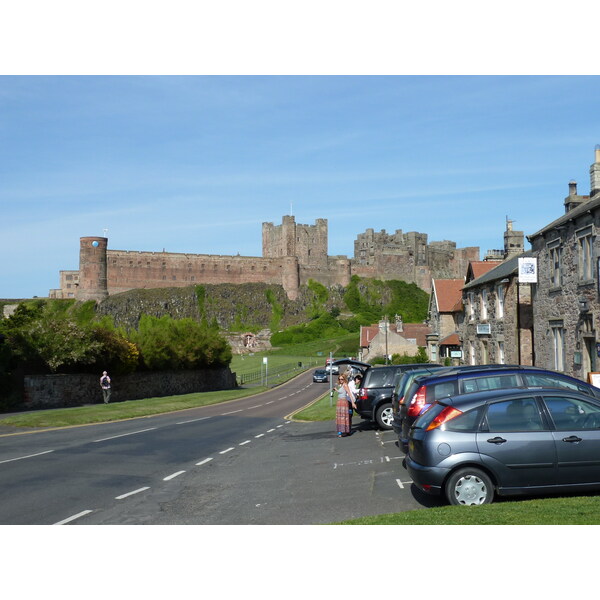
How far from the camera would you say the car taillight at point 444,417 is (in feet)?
32.2

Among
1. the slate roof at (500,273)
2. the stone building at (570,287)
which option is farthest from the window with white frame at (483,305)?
the stone building at (570,287)

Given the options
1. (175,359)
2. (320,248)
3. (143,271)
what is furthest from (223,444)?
(320,248)

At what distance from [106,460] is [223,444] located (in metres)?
4.33

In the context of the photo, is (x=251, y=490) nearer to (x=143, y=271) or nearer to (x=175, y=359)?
(x=175, y=359)

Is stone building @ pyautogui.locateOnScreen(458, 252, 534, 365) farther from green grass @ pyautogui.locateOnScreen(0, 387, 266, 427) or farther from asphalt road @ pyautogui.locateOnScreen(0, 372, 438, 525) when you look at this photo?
green grass @ pyautogui.locateOnScreen(0, 387, 266, 427)

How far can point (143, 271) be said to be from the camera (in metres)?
136

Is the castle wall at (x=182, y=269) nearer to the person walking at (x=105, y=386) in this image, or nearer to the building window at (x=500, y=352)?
the person walking at (x=105, y=386)

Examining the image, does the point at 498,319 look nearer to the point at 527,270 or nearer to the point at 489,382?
the point at 527,270

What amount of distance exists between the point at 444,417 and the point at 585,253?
41.9 ft

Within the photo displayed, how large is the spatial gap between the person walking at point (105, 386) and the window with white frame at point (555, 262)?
22839mm

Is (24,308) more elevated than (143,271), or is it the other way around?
(143,271)

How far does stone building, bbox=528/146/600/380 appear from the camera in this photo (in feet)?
66.1

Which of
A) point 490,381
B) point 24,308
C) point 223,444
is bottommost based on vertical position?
point 223,444

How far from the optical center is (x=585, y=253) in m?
20.6
